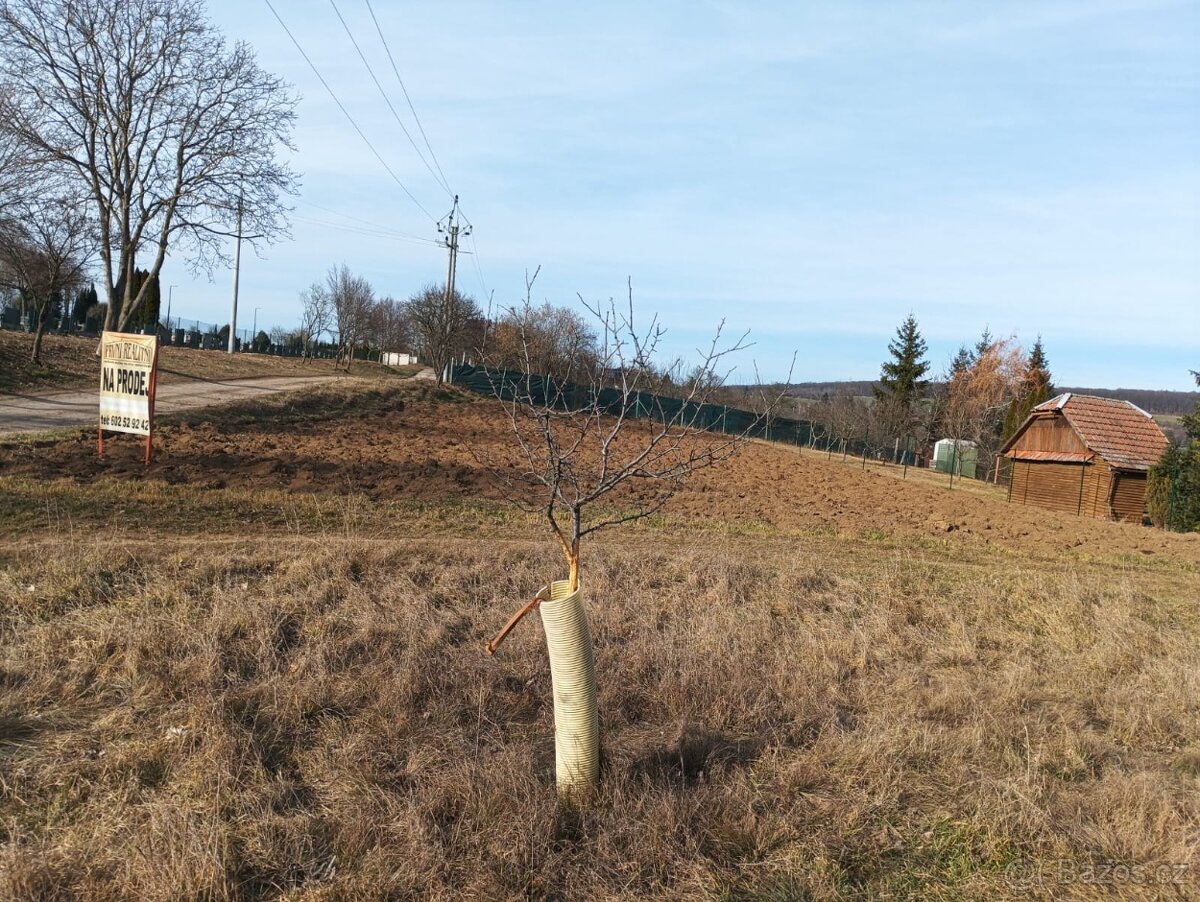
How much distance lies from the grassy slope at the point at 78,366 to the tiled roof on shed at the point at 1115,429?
3060cm

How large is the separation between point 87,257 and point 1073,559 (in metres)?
30.8

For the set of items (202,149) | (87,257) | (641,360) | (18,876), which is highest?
(202,149)

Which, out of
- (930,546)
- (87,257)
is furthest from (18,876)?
(87,257)

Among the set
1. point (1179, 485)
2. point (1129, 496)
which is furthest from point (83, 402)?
point (1129, 496)

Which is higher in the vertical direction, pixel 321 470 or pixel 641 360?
pixel 641 360

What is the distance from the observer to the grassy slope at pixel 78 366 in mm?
25781

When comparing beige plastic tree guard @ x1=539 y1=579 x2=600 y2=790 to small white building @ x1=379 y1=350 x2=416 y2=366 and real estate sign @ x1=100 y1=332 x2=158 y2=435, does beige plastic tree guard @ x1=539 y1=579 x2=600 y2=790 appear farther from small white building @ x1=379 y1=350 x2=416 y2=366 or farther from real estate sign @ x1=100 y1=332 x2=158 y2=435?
small white building @ x1=379 y1=350 x2=416 y2=366

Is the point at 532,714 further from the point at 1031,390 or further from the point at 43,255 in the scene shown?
the point at 1031,390

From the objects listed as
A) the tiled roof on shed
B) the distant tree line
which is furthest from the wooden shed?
the distant tree line

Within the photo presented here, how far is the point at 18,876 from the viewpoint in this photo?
3740 millimetres

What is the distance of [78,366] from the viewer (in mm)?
29453

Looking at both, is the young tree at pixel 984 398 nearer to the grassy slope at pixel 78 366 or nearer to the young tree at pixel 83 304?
the grassy slope at pixel 78 366

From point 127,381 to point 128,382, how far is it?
3 cm

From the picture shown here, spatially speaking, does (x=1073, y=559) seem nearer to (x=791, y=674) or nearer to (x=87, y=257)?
(x=791, y=674)
